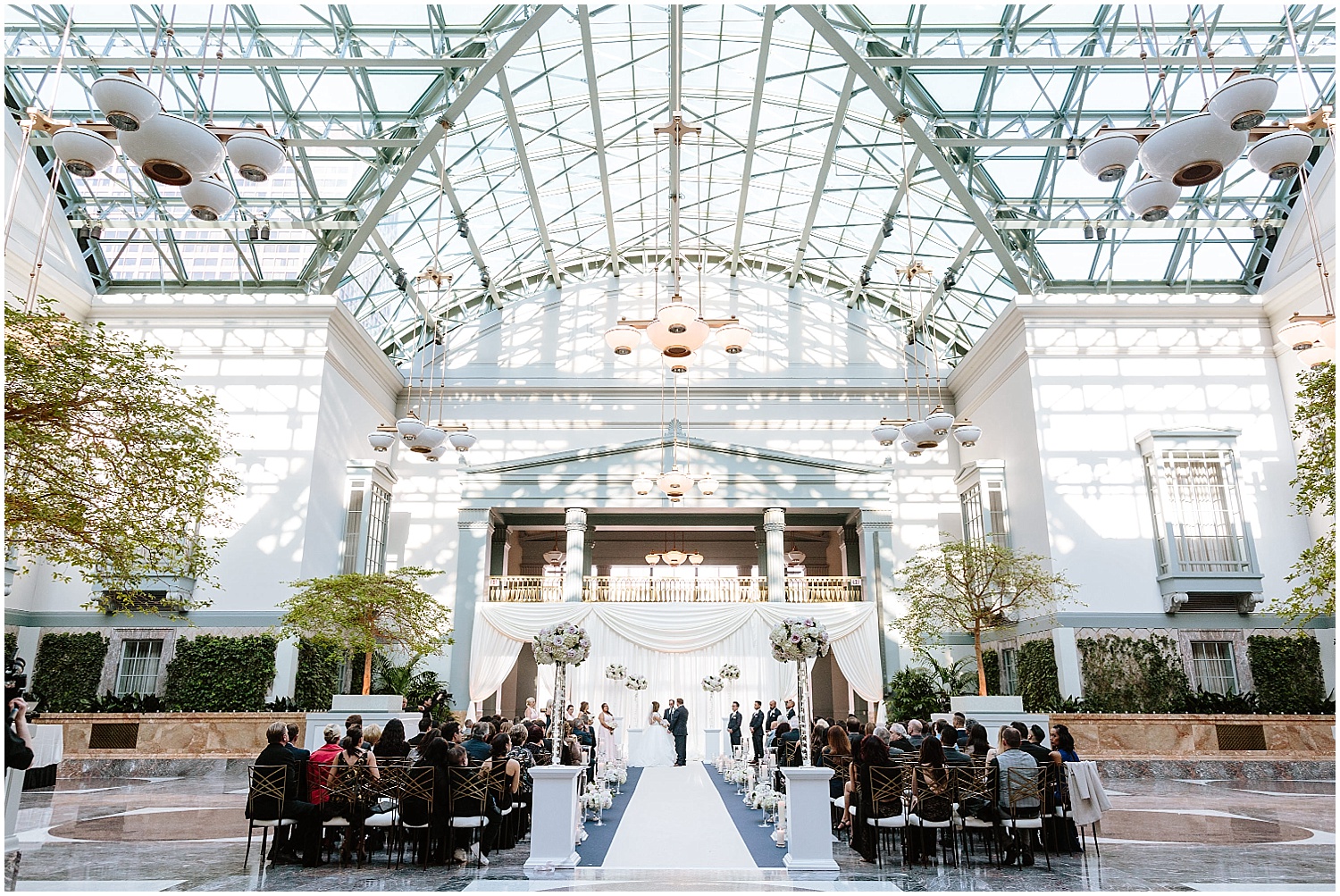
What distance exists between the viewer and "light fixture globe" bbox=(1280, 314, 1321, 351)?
9.91m

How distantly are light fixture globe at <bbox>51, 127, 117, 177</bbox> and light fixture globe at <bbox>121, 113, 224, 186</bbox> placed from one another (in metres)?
0.76

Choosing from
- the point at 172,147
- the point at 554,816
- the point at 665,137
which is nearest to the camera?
the point at 172,147

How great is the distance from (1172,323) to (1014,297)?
3429mm

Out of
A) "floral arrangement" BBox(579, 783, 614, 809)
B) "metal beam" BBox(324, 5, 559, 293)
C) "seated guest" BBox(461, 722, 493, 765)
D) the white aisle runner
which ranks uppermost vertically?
"metal beam" BBox(324, 5, 559, 293)

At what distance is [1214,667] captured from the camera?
665 inches

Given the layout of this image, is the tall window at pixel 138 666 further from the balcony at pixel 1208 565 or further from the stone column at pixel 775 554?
the balcony at pixel 1208 565

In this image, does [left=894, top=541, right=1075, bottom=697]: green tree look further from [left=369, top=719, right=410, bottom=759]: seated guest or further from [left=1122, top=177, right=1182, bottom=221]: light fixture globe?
[left=369, top=719, right=410, bottom=759]: seated guest

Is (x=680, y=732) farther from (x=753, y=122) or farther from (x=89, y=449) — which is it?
(x=89, y=449)

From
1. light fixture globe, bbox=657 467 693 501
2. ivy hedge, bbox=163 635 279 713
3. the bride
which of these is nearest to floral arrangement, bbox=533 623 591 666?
light fixture globe, bbox=657 467 693 501

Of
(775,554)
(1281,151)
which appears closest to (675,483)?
(775,554)

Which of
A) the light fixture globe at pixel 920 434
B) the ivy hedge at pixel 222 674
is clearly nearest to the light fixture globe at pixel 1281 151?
the light fixture globe at pixel 920 434

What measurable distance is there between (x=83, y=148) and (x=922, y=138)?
13.9 m

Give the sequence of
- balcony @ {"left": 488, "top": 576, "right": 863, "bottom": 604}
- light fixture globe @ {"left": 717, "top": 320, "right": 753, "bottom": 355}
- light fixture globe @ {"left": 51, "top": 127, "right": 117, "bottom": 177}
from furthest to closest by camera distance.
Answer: balcony @ {"left": 488, "top": 576, "right": 863, "bottom": 604} < light fixture globe @ {"left": 717, "top": 320, "right": 753, "bottom": 355} < light fixture globe @ {"left": 51, "top": 127, "right": 117, "bottom": 177}

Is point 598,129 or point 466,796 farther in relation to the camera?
point 598,129
